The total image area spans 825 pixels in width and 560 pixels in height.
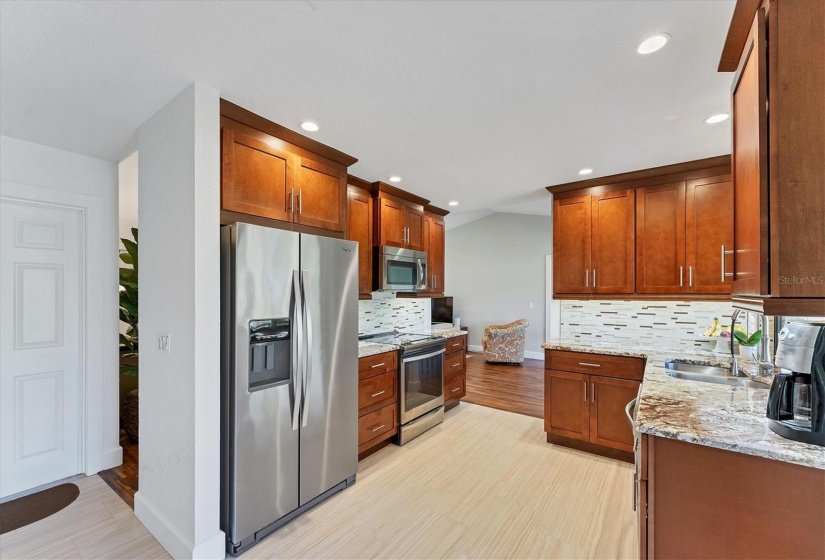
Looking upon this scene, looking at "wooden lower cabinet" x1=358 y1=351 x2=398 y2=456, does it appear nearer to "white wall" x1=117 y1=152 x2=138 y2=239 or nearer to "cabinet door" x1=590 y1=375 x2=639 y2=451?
"cabinet door" x1=590 y1=375 x2=639 y2=451

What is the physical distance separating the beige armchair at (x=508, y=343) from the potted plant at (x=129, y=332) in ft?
18.1

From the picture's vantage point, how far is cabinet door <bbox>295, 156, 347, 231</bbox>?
102 inches

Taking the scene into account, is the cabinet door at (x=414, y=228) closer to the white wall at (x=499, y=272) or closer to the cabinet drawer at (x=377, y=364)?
the cabinet drawer at (x=377, y=364)

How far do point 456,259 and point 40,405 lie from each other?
726cm

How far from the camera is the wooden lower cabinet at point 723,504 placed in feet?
3.81

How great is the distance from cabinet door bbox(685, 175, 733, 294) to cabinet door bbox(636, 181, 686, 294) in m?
0.05

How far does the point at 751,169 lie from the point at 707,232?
2.30m

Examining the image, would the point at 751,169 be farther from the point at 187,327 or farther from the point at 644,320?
the point at 644,320

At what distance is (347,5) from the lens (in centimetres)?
138

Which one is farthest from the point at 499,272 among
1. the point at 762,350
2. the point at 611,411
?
the point at 762,350

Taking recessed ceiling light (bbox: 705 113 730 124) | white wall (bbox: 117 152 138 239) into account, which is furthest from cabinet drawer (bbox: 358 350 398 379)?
white wall (bbox: 117 152 138 239)

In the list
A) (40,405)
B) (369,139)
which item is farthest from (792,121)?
(40,405)

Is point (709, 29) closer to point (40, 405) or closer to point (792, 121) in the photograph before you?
point (792, 121)

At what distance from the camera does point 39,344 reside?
2.70m
